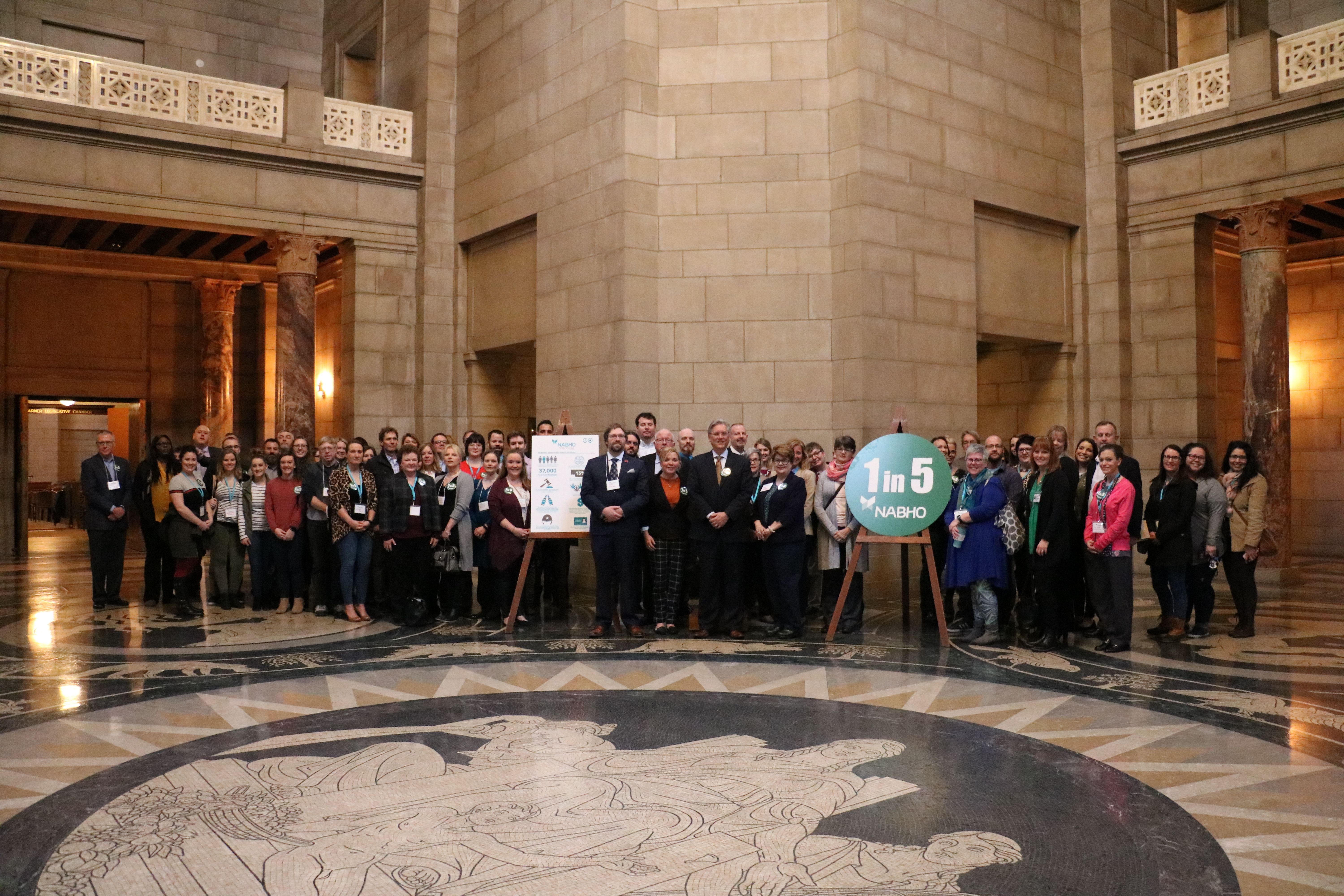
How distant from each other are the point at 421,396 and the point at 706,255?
203 inches

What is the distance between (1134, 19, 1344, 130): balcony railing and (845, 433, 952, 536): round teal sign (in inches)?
324

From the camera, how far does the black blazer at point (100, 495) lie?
10031 millimetres

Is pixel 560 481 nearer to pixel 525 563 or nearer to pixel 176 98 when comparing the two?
pixel 525 563

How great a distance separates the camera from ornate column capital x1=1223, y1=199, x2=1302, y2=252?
1290cm

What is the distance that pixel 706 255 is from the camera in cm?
1178

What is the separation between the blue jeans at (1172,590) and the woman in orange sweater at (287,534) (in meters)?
7.73

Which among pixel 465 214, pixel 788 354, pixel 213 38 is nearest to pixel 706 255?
pixel 788 354

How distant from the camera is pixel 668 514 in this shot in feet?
29.0

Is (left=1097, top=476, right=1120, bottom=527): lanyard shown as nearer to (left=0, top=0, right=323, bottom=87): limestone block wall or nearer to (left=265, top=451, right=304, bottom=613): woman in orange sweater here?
(left=265, top=451, right=304, bottom=613): woman in orange sweater

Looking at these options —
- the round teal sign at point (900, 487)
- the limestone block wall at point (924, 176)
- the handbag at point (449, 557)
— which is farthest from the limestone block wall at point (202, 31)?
the round teal sign at point (900, 487)

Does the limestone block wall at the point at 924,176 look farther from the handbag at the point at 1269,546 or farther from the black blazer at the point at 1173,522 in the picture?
the handbag at the point at 1269,546

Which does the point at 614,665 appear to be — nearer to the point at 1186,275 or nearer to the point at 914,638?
the point at 914,638

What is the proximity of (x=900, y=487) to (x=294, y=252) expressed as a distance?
9.74 m

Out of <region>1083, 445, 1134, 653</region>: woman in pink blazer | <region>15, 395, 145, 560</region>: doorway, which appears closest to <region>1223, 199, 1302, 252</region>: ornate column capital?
<region>1083, 445, 1134, 653</region>: woman in pink blazer
